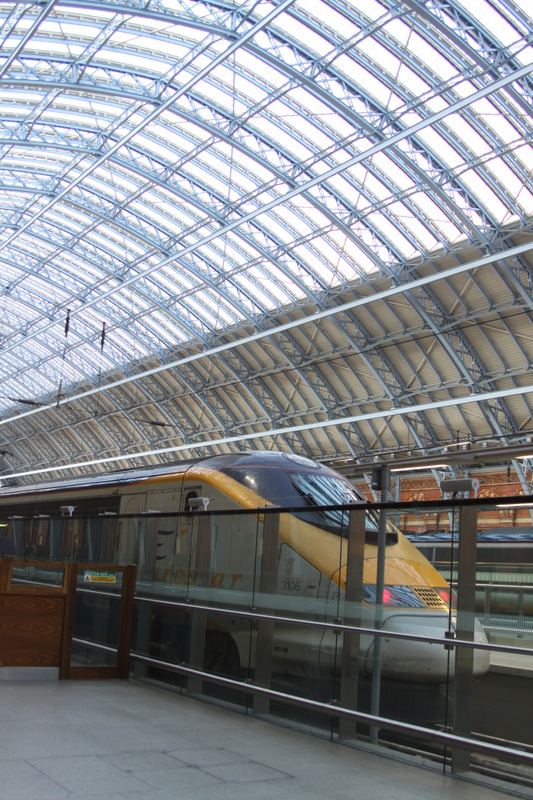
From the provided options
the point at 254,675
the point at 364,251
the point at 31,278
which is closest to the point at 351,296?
the point at 364,251

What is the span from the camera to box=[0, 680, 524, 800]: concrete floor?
19.1ft

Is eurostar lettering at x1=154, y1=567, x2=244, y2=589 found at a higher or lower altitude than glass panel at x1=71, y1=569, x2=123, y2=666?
higher

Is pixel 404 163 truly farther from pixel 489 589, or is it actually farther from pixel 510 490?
pixel 489 589

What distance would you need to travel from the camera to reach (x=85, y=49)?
83.7 feet

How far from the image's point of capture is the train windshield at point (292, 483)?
1417cm

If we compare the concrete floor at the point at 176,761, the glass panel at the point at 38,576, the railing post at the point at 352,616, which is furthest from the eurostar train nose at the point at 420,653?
the glass panel at the point at 38,576

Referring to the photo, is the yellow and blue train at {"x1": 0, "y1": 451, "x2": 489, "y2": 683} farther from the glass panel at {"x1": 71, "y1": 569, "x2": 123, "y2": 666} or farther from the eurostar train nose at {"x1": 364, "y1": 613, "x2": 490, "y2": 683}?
the glass panel at {"x1": 71, "y1": 569, "x2": 123, "y2": 666}

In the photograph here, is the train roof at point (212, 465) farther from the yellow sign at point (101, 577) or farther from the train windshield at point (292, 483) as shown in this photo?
the yellow sign at point (101, 577)

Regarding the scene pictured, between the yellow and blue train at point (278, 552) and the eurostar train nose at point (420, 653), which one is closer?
the eurostar train nose at point (420, 653)

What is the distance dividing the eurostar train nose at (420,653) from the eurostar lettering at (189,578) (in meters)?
2.42

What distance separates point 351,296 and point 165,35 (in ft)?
44.6

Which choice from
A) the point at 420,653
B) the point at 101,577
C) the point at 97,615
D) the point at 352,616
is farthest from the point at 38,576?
the point at 420,653

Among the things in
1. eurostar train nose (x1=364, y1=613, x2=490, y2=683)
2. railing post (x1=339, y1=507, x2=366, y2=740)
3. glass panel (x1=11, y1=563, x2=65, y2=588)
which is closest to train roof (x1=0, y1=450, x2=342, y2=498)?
glass panel (x1=11, y1=563, x2=65, y2=588)

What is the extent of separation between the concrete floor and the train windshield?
5447 mm
